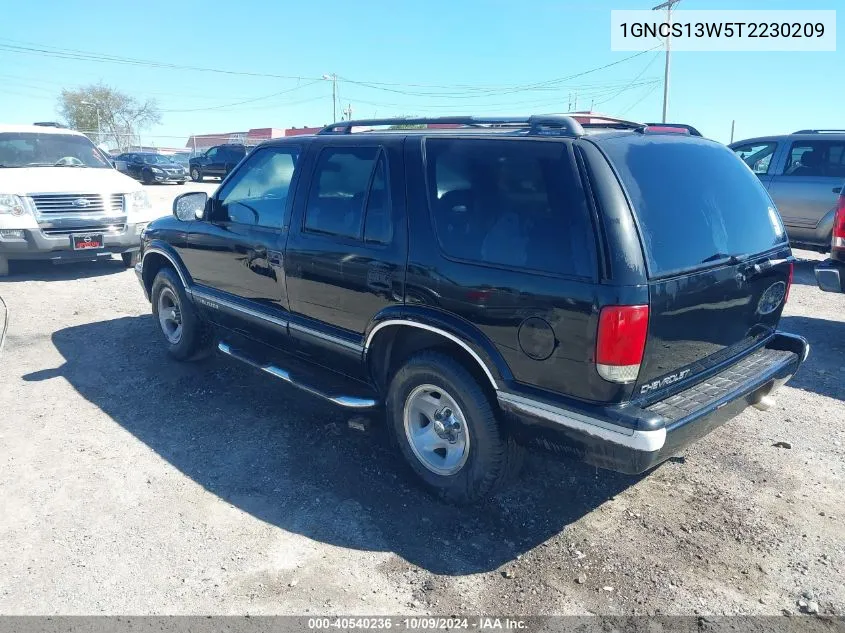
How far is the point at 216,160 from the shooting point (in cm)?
2894

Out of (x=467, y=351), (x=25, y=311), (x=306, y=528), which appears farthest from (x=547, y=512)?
(x=25, y=311)

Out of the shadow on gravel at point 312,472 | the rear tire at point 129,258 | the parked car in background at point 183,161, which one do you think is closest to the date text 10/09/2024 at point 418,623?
the shadow on gravel at point 312,472

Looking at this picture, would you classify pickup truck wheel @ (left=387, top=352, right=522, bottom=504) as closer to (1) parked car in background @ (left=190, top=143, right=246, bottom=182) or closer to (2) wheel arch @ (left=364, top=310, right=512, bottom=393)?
(2) wheel arch @ (left=364, top=310, right=512, bottom=393)

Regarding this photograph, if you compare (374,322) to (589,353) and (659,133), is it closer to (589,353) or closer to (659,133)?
(589,353)

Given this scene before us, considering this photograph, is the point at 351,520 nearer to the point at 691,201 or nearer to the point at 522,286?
the point at 522,286

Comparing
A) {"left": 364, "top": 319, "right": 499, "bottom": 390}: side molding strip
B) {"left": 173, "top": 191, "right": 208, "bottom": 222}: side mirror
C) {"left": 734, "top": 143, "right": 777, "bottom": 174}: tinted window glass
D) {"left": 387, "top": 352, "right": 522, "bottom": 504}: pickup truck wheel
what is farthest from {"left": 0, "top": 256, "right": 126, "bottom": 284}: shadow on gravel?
{"left": 734, "top": 143, "right": 777, "bottom": 174}: tinted window glass

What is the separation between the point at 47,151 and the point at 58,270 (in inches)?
71.5

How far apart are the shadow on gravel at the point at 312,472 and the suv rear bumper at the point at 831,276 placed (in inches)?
133

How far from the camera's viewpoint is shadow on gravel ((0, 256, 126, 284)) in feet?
29.3

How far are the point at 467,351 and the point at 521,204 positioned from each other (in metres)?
0.79

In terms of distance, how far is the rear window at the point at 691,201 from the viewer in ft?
9.37

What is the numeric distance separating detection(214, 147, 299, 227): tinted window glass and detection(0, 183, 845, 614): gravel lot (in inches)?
55.3

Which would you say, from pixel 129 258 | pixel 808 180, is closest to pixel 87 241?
pixel 129 258

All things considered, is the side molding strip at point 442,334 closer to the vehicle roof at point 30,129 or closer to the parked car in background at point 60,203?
the parked car in background at point 60,203
